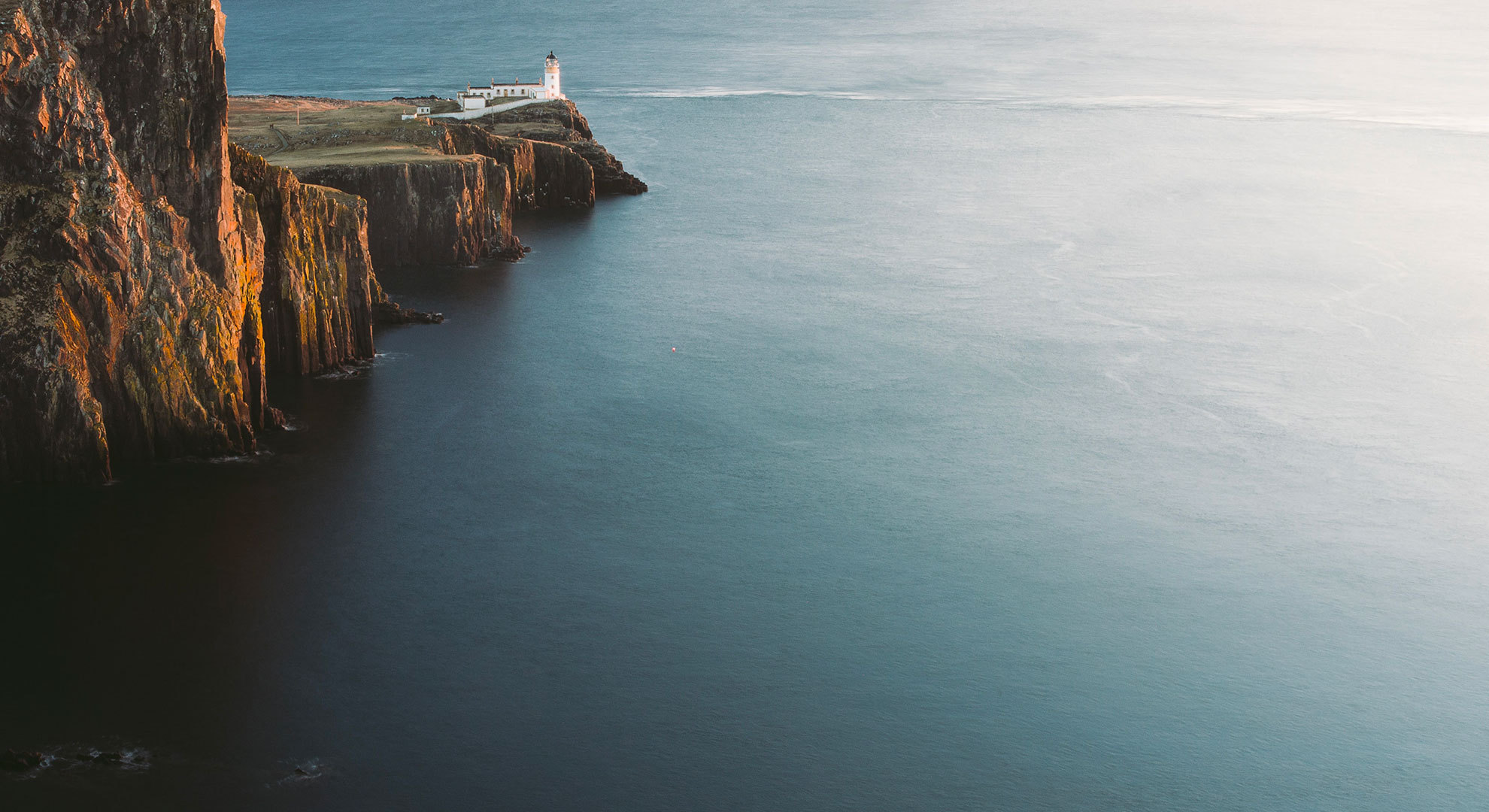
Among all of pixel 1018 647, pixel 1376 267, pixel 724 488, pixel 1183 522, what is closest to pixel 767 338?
pixel 724 488

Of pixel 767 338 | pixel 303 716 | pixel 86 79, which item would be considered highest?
pixel 86 79

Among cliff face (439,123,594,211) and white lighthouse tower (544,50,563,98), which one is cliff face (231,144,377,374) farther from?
white lighthouse tower (544,50,563,98)

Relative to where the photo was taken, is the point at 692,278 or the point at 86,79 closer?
the point at 86,79

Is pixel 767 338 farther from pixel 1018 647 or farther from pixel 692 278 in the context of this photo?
pixel 1018 647

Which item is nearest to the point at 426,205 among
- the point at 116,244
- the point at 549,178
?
the point at 549,178

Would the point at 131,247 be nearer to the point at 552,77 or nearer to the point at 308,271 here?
the point at 308,271

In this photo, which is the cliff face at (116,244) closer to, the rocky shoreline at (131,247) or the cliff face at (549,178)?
the rocky shoreline at (131,247)
